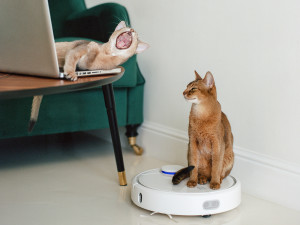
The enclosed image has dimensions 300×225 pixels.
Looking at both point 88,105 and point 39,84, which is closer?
point 39,84

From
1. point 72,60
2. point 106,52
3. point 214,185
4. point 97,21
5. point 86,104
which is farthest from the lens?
point 97,21

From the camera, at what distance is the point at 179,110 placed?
7.17 ft

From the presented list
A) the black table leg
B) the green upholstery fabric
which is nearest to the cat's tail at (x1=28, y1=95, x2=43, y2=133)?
the black table leg

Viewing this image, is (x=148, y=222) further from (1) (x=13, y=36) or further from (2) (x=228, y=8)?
(2) (x=228, y=8)

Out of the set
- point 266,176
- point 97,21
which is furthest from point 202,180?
point 97,21

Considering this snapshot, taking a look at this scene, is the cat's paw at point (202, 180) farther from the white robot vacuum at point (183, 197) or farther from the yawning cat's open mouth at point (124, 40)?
the yawning cat's open mouth at point (124, 40)

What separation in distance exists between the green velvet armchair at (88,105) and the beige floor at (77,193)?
0.62ft

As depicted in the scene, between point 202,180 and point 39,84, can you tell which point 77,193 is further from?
point 39,84

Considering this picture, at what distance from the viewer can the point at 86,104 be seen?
218cm

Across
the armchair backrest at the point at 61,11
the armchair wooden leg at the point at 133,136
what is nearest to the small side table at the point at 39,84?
the armchair wooden leg at the point at 133,136

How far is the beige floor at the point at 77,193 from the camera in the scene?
1.54 metres

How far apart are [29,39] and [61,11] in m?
1.48

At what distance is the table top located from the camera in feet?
3.25

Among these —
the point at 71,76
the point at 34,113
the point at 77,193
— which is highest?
the point at 71,76
